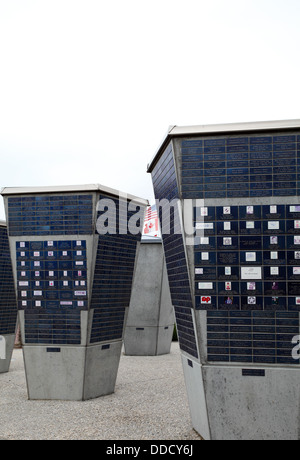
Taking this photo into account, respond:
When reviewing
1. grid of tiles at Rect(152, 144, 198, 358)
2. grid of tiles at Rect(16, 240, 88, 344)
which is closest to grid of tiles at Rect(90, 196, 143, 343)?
grid of tiles at Rect(16, 240, 88, 344)

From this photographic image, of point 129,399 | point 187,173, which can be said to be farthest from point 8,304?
point 187,173

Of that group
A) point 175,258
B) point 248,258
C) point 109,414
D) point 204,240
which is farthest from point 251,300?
point 109,414

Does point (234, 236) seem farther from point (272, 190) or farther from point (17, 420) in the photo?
point (17, 420)

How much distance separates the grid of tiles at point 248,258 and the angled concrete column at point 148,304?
1423cm

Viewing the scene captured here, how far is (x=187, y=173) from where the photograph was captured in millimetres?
9070

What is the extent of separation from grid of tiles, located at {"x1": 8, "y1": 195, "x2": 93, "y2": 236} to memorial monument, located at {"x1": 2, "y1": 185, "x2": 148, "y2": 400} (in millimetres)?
28

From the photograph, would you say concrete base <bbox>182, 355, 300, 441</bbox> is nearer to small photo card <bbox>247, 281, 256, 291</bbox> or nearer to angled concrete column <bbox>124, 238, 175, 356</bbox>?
small photo card <bbox>247, 281, 256, 291</bbox>

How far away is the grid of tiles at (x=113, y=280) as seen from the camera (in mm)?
13578

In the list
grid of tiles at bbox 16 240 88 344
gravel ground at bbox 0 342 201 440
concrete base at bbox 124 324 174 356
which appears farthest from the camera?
concrete base at bbox 124 324 174 356

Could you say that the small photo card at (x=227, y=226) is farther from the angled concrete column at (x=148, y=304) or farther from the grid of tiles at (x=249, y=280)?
the angled concrete column at (x=148, y=304)

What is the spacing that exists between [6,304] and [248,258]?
40.0ft

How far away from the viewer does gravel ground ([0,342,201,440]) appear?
1038 cm

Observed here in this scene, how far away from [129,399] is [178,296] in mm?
5412

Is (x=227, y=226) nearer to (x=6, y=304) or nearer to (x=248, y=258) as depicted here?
(x=248, y=258)
